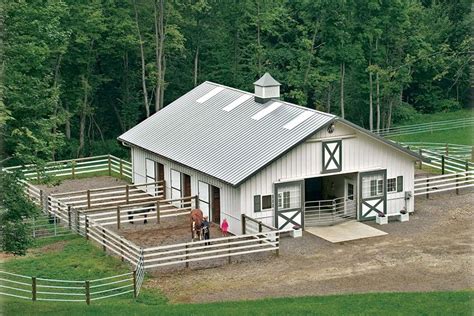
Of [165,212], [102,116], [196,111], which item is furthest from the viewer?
[102,116]

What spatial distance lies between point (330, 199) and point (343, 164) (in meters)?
2.36

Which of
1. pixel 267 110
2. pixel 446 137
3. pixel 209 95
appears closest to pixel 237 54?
pixel 446 137

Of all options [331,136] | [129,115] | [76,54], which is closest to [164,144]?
[331,136]

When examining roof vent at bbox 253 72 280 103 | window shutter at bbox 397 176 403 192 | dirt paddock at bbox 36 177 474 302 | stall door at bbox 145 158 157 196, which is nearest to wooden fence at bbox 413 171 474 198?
window shutter at bbox 397 176 403 192

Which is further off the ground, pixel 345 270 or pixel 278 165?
pixel 278 165

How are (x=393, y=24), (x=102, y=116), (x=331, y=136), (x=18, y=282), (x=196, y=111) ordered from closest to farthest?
1. (x=18, y=282)
2. (x=331, y=136)
3. (x=196, y=111)
4. (x=393, y=24)
5. (x=102, y=116)

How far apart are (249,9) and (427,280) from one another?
1394 inches

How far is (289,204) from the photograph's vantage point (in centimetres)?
3812

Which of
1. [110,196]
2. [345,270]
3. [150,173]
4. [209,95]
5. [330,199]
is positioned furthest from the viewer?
[209,95]

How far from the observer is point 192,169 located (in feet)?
132

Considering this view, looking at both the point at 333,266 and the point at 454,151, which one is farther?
the point at 454,151

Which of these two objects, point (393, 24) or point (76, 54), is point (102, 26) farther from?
point (393, 24)

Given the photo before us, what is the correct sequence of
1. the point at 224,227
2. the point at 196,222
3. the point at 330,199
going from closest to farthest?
1. the point at 196,222
2. the point at 224,227
3. the point at 330,199

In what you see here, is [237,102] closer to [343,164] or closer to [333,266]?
[343,164]
